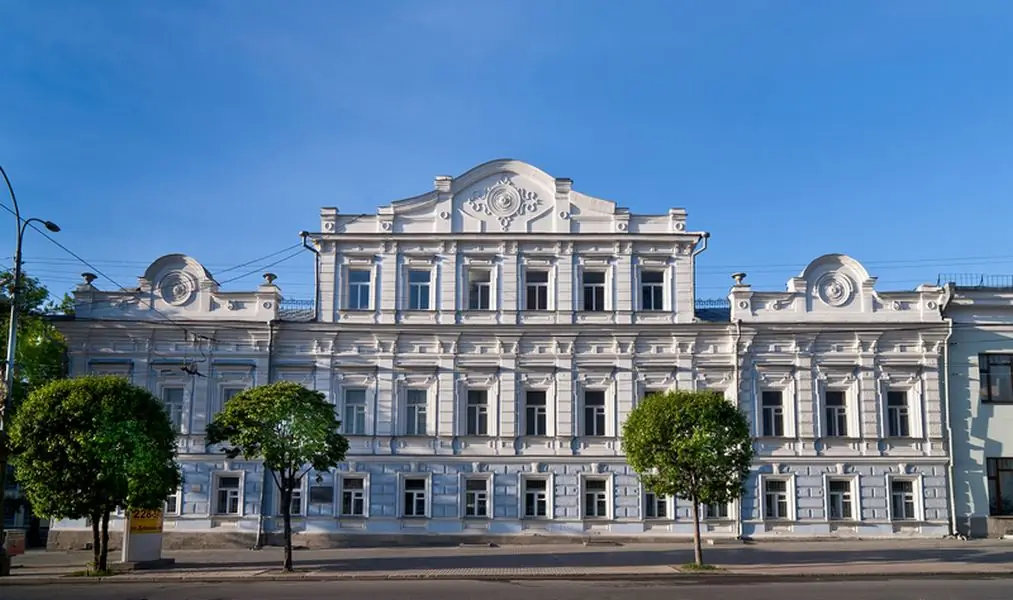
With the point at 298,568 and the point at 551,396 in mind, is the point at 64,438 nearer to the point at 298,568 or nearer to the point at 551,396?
the point at 298,568

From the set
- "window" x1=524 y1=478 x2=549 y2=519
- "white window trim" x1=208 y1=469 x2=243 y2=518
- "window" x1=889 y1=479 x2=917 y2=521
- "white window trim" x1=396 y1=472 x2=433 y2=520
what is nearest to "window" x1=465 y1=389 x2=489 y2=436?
"white window trim" x1=396 y1=472 x2=433 y2=520

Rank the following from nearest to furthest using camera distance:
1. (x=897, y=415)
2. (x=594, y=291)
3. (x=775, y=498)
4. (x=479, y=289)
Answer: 1. (x=775, y=498)
2. (x=897, y=415)
3. (x=594, y=291)
4. (x=479, y=289)

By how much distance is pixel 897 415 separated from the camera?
3931 centimetres

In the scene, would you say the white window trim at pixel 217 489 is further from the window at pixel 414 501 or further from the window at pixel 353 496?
the window at pixel 414 501

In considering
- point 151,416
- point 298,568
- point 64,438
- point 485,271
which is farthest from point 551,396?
point 64,438

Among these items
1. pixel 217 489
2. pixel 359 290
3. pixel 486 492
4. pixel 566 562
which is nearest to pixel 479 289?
pixel 359 290

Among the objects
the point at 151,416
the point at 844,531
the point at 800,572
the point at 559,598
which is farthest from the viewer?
the point at 844,531

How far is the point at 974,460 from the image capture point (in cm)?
3866

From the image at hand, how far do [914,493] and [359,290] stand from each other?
24.3 meters

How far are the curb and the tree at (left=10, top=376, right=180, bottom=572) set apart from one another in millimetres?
1906

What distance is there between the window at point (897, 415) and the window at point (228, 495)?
26782mm

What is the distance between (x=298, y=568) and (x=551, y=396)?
13173 mm

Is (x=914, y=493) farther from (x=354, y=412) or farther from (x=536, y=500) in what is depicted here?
(x=354, y=412)

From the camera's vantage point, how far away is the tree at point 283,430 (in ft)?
96.6
